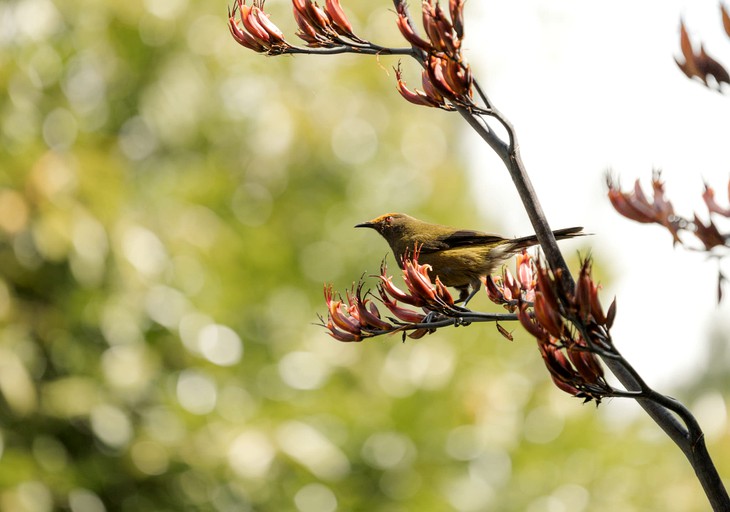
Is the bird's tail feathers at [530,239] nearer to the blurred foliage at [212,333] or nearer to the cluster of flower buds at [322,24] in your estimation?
the cluster of flower buds at [322,24]

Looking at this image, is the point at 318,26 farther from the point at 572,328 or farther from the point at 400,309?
Answer: the point at 572,328

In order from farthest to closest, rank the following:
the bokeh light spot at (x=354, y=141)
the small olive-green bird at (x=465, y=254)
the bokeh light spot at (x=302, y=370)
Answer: the bokeh light spot at (x=354, y=141), the bokeh light spot at (x=302, y=370), the small olive-green bird at (x=465, y=254)

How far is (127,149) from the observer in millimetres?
6547

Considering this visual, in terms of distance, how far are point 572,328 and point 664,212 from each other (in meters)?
0.24

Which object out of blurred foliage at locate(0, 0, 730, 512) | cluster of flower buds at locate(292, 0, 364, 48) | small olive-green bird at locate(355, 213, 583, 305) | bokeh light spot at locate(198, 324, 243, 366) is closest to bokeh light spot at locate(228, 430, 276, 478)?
blurred foliage at locate(0, 0, 730, 512)

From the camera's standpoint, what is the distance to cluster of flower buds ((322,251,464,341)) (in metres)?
1.54

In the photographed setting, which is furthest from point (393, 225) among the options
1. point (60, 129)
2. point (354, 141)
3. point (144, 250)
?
point (354, 141)

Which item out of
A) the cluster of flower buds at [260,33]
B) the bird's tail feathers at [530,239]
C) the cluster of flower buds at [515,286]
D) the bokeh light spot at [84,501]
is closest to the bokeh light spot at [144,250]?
the bokeh light spot at [84,501]

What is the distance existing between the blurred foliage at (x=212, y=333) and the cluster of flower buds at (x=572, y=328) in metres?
4.38

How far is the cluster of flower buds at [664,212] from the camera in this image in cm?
116

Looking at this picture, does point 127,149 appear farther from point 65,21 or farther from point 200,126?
point 65,21

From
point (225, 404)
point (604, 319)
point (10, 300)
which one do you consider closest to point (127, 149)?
point (10, 300)

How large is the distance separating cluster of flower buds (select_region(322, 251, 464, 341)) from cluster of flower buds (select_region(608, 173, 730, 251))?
0.36m

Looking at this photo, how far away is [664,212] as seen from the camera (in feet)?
4.04
